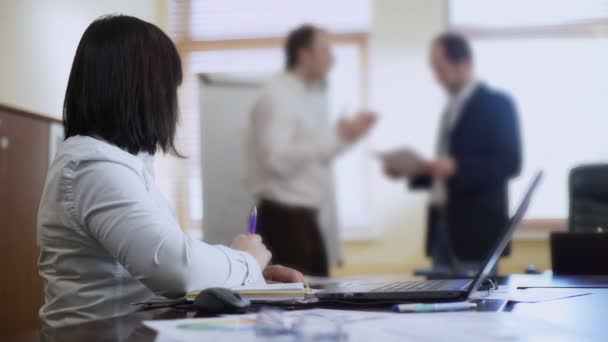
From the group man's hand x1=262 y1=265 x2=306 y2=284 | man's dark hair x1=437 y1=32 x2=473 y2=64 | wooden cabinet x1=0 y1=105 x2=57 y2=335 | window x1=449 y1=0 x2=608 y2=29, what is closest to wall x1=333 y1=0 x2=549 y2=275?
window x1=449 y1=0 x2=608 y2=29

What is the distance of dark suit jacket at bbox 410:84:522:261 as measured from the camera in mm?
2867

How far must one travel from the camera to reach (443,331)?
0.69 m

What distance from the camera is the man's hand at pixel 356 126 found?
3.10m

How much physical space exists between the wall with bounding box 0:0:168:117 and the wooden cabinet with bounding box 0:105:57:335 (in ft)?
0.50

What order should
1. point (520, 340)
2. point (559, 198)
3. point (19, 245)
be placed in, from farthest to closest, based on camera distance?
point (559, 198) → point (19, 245) → point (520, 340)

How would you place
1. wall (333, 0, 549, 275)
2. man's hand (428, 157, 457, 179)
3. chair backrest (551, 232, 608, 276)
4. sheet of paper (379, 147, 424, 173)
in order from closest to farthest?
chair backrest (551, 232, 608, 276) → man's hand (428, 157, 457, 179) → sheet of paper (379, 147, 424, 173) → wall (333, 0, 549, 275)

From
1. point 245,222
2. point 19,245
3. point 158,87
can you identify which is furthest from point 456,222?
point 158,87

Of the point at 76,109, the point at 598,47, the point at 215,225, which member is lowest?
the point at 215,225

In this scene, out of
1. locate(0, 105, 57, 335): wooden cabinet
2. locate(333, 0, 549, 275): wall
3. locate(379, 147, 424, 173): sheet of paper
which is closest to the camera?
locate(0, 105, 57, 335): wooden cabinet

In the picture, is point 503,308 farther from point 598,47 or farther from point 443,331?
point 598,47

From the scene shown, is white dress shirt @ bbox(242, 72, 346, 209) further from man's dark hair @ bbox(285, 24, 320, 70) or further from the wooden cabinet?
the wooden cabinet

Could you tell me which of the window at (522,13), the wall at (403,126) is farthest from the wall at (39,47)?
the window at (522,13)

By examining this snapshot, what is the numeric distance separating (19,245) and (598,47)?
3.52 metres


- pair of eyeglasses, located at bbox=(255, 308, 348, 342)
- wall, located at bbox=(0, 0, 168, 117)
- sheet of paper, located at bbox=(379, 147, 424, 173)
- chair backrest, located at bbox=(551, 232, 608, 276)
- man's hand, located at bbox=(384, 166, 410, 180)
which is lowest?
chair backrest, located at bbox=(551, 232, 608, 276)
